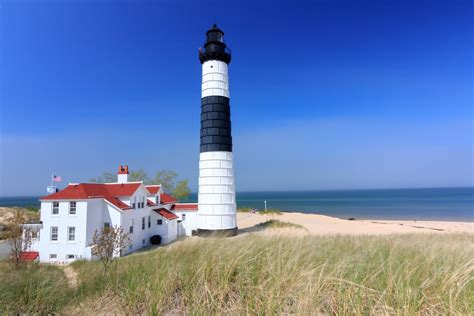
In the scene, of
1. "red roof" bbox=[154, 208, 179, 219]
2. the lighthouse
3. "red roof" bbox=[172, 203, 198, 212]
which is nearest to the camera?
the lighthouse

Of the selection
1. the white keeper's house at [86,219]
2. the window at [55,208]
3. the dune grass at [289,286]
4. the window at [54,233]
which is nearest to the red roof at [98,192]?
the white keeper's house at [86,219]

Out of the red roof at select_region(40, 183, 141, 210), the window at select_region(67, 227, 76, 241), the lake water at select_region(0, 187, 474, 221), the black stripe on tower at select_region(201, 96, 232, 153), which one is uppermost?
the black stripe on tower at select_region(201, 96, 232, 153)

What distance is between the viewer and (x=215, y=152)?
20016 mm

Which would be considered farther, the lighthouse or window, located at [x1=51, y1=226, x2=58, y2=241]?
the lighthouse

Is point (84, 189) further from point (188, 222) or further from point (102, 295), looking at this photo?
point (102, 295)

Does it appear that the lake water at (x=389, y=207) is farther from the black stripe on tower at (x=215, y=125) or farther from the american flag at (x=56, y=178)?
the american flag at (x=56, y=178)

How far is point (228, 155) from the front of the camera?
20.4 m

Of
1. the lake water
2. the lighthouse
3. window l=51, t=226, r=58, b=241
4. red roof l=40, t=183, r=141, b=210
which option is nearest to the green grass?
the lighthouse

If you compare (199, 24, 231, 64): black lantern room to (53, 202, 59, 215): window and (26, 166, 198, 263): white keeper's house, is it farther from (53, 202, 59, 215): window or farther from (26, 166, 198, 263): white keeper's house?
(53, 202, 59, 215): window

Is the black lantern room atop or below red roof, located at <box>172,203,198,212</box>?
atop

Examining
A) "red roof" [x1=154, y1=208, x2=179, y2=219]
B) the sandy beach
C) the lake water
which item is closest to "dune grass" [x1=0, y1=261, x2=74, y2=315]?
the sandy beach

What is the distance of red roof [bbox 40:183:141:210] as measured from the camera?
18.3 meters

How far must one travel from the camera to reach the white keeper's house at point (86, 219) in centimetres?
1772

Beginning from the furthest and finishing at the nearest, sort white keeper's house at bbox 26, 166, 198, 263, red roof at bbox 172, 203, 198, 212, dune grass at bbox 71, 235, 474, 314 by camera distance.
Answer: red roof at bbox 172, 203, 198, 212
white keeper's house at bbox 26, 166, 198, 263
dune grass at bbox 71, 235, 474, 314
